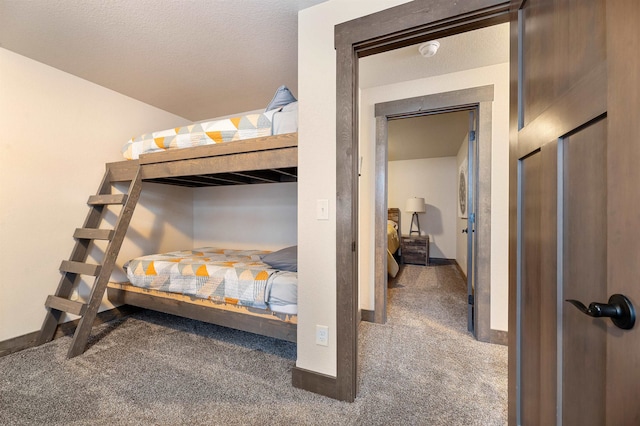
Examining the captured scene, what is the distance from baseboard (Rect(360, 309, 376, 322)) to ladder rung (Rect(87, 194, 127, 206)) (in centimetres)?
237

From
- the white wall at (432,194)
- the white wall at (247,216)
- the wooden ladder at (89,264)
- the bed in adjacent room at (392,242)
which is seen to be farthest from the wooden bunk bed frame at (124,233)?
the white wall at (432,194)

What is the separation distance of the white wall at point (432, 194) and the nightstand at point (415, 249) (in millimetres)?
853

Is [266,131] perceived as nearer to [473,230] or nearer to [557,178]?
[557,178]

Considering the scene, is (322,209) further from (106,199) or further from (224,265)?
(106,199)

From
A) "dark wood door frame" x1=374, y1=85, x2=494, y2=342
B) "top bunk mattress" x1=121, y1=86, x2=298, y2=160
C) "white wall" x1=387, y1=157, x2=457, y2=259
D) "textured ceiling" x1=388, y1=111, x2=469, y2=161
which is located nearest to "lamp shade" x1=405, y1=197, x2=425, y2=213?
"white wall" x1=387, y1=157, x2=457, y2=259

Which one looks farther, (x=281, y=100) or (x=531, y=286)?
(x=281, y=100)

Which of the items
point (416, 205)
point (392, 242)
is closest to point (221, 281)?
point (392, 242)

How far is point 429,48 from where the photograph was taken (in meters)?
1.88

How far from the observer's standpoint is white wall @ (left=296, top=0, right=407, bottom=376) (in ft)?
4.88

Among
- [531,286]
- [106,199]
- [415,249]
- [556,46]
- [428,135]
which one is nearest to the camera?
[556,46]

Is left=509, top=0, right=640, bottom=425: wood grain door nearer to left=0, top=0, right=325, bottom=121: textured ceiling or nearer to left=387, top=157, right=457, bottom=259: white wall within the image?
left=0, top=0, right=325, bottom=121: textured ceiling

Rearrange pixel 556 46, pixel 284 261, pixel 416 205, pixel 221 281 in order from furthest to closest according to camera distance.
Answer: pixel 416 205 < pixel 284 261 < pixel 221 281 < pixel 556 46

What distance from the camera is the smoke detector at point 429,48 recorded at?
6.10 feet

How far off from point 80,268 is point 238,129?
5.66 feet
